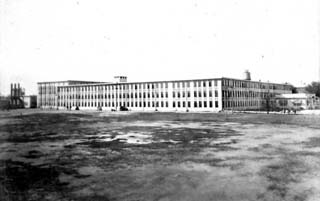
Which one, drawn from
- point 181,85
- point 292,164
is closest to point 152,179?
point 292,164

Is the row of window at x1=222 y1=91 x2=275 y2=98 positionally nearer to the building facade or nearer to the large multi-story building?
the large multi-story building

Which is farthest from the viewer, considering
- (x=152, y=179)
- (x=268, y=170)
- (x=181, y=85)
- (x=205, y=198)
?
(x=181, y=85)

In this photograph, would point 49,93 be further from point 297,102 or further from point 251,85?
point 297,102

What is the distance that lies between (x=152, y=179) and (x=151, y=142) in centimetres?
1044

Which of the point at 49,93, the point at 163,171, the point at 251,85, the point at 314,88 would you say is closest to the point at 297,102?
the point at 251,85

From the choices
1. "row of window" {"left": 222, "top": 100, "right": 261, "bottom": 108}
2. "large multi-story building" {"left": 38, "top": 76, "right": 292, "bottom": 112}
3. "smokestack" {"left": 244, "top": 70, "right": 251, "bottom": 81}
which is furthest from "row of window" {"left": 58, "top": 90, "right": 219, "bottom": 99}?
"smokestack" {"left": 244, "top": 70, "right": 251, "bottom": 81}

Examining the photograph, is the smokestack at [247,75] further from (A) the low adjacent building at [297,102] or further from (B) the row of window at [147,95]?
(B) the row of window at [147,95]

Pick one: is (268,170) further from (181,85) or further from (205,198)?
(181,85)

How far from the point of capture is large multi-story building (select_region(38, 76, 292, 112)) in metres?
72.0

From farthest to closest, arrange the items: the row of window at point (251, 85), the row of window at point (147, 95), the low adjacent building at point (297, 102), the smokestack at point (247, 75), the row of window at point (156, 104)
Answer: the smokestack at point (247, 75) → the low adjacent building at point (297, 102) → the row of window at point (251, 85) → the row of window at point (147, 95) → the row of window at point (156, 104)

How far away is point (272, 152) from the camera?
17.9 m

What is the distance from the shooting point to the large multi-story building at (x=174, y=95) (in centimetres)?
7200

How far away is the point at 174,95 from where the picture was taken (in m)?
78.2

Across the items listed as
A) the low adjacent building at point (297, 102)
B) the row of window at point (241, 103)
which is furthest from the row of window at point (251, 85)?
the low adjacent building at point (297, 102)
